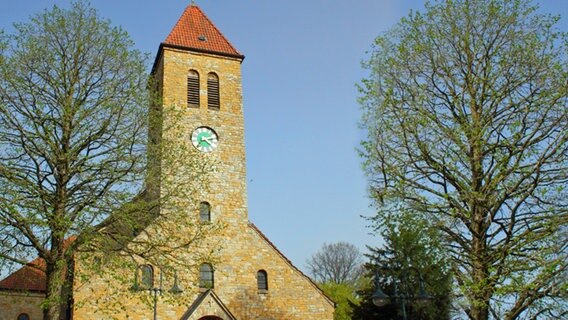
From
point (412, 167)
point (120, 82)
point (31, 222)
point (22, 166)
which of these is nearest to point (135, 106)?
point (120, 82)

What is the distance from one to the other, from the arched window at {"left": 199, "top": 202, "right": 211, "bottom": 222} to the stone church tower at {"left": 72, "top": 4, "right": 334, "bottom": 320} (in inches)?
1.7

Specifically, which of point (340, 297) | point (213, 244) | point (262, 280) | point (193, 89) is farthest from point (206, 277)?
point (340, 297)

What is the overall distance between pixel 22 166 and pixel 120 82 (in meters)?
3.69

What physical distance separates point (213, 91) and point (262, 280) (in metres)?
9.14

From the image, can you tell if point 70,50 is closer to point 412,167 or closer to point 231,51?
point 412,167

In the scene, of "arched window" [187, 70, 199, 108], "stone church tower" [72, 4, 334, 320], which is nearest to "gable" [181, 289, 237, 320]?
"stone church tower" [72, 4, 334, 320]

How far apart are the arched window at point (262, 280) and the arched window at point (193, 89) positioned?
26.6ft

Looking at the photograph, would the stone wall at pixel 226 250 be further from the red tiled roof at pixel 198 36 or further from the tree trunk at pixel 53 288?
the tree trunk at pixel 53 288

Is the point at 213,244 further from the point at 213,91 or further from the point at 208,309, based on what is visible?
the point at 213,91

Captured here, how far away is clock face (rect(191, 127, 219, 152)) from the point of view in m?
24.8

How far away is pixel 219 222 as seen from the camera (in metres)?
22.2

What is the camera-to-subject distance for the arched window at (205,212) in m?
23.8

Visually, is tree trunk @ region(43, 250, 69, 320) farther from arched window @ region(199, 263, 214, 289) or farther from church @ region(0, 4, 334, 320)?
arched window @ region(199, 263, 214, 289)

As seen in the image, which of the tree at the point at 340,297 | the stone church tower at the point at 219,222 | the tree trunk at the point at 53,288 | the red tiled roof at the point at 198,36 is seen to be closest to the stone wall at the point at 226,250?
the stone church tower at the point at 219,222
